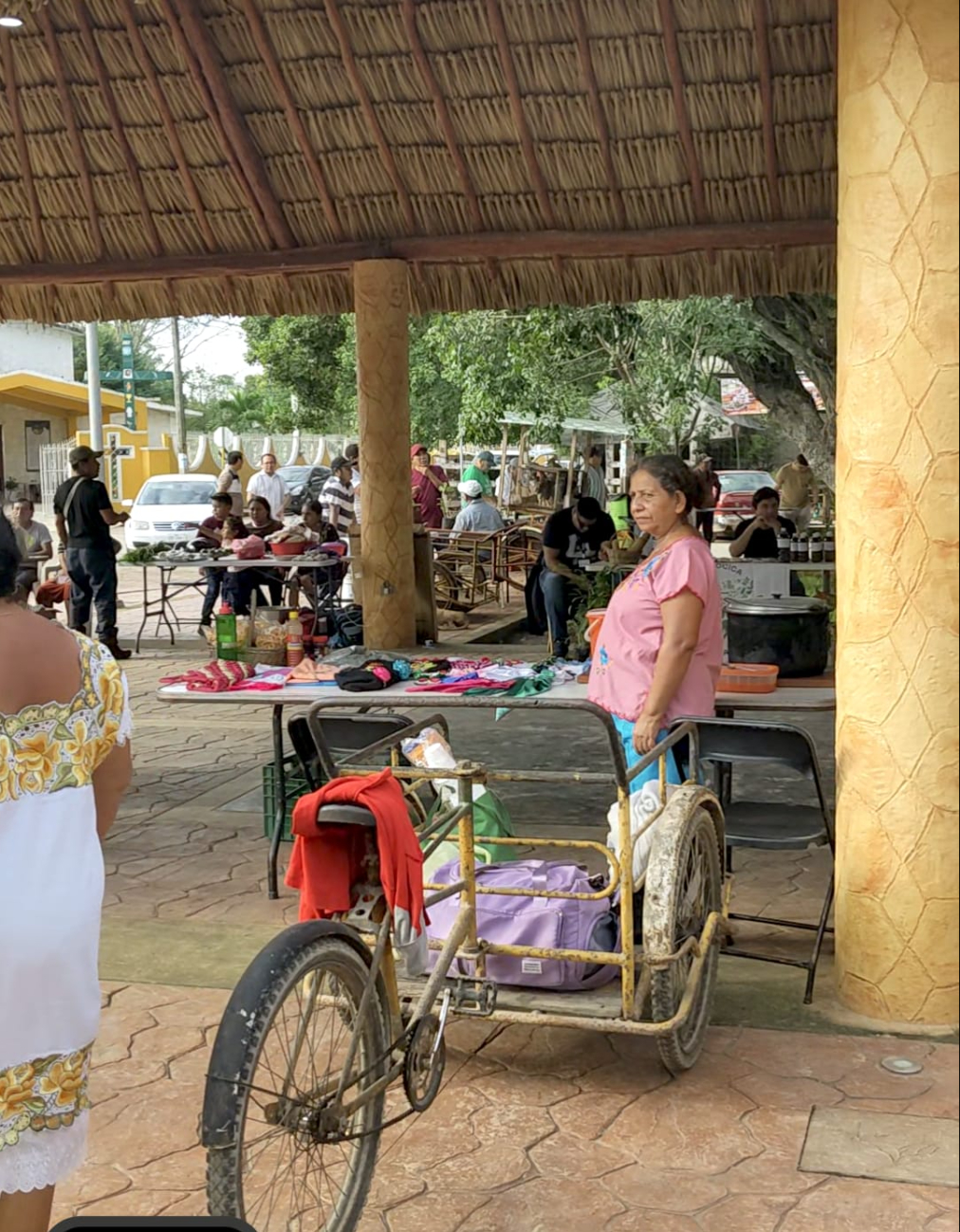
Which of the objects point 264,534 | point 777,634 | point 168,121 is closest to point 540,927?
point 777,634

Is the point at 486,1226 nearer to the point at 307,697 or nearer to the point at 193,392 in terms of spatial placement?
the point at 307,697

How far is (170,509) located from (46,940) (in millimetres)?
22881

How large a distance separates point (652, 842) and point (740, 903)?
168 centimetres

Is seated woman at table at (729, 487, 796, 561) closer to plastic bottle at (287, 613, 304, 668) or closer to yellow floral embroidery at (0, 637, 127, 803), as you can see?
plastic bottle at (287, 613, 304, 668)

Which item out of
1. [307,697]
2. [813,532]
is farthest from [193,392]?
[307,697]

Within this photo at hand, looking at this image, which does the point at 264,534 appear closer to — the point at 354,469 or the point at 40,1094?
the point at 354,469

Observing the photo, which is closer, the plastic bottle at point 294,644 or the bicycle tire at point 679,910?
the bicycle tire at point 679,910

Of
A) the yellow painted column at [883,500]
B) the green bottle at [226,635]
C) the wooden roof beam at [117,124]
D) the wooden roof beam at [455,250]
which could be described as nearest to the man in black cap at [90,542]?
the wooden roof beam at [455,250]

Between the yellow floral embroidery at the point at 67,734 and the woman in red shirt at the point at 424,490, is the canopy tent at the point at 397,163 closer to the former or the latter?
the woman in red shirt at the point at 424,490

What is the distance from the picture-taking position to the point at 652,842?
3.84m

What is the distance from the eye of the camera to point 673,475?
4.53 m

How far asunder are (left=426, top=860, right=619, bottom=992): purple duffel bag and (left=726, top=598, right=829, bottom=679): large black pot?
2.04m

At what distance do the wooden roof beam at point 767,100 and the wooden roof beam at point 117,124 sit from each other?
4101 mm

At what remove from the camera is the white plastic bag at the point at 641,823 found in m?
3.89
